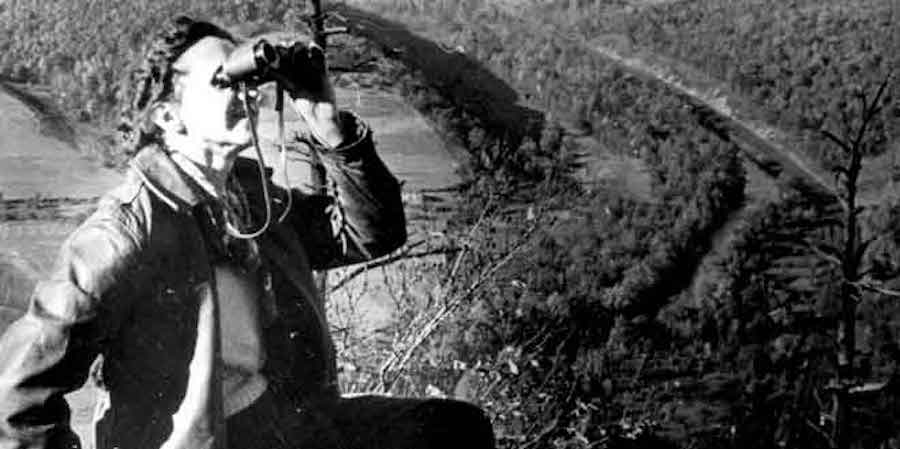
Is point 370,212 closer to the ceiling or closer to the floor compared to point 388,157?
closer to the ceiling

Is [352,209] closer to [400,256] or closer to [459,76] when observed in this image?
[400,256]

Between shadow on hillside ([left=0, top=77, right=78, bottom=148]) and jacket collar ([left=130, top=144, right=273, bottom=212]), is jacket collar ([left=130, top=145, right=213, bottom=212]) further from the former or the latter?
shadow on hillside ([left=0, top=77, right=78, bottom=148])

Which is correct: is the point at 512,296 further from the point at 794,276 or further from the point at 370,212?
the point at 794,276

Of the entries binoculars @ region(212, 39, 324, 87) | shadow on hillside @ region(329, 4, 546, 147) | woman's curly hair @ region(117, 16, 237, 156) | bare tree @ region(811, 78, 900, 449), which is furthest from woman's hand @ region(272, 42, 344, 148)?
bare tree @ region(811, 78, 900, 449)

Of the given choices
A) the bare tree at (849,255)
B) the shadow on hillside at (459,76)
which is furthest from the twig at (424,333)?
the bare tree at (849,255)

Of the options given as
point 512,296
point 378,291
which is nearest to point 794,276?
point 512,296

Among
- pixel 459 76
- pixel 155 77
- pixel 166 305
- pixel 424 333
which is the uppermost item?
pixel 155 77

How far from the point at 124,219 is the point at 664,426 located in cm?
560

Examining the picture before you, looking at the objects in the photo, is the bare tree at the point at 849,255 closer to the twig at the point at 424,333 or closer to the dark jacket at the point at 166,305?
the twig at the point at 424,333

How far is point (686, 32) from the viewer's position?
8508 mm

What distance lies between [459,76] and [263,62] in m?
5.02

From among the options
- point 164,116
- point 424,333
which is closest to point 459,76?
point 424,333

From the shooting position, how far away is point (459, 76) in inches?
256

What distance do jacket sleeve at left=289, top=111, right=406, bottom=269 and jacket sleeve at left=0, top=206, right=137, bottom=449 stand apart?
338 millimetres
